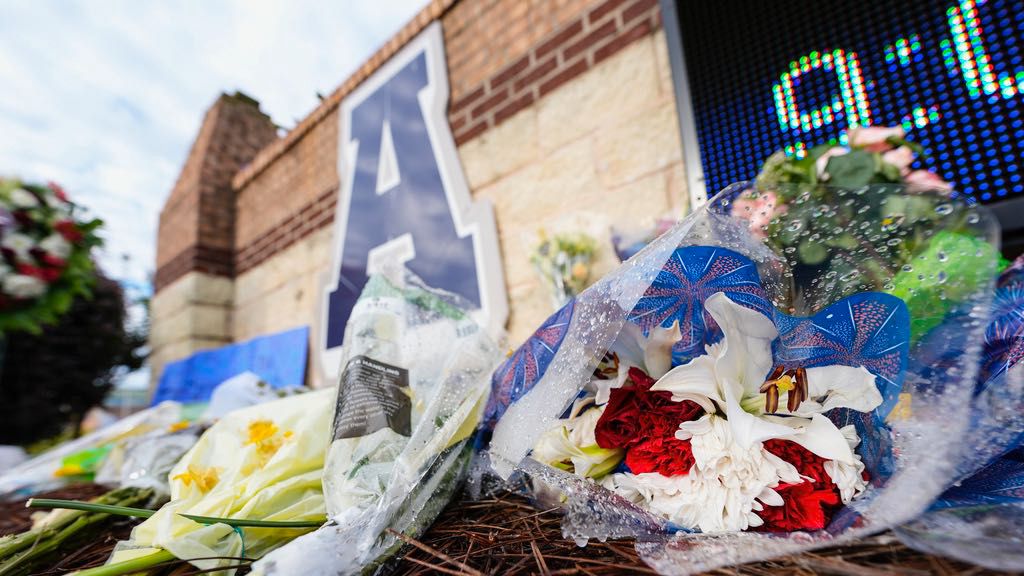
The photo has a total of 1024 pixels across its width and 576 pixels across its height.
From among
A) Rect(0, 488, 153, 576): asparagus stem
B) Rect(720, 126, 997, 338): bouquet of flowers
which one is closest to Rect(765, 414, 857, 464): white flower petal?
Rect(720, 126, 997, 338): bouquet of flowers

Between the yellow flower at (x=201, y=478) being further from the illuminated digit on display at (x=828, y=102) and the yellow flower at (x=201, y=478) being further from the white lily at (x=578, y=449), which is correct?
the illuminated digit on display at (x=828, y=102)

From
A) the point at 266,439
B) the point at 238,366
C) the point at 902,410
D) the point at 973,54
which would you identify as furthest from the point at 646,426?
the point at 238,366

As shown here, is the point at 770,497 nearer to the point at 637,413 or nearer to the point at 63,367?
the point at 637,413

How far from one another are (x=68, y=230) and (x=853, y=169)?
11.5ft

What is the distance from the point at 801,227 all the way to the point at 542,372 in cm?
33

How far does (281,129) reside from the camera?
4199mm

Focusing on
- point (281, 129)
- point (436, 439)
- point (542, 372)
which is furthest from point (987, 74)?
point (281, 129)

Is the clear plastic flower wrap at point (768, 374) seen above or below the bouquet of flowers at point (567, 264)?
below

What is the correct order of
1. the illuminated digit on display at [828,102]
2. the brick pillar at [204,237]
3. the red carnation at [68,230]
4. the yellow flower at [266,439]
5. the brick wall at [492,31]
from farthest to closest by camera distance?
1. the brick pillar at [204,237]
2. the red carnation at [68,230]
3. the brick wall at [492,31]
4. the illuminated digit on display at [828,102]
5. the yellow flower at [266,439]

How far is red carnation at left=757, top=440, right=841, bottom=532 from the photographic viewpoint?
0.44 metres

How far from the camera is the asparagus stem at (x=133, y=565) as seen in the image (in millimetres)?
469

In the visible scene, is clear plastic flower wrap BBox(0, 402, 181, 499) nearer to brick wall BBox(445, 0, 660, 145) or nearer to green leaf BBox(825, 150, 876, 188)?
brick wall BBox(445, 0, 660, 145)

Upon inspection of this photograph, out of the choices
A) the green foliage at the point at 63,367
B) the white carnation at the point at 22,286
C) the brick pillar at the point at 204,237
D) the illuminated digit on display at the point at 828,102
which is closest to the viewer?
the illuminated digit on display at the point at 828,102

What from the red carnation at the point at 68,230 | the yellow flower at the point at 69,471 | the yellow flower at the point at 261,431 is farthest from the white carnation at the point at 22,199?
the yellow flower at the point at 261,431
